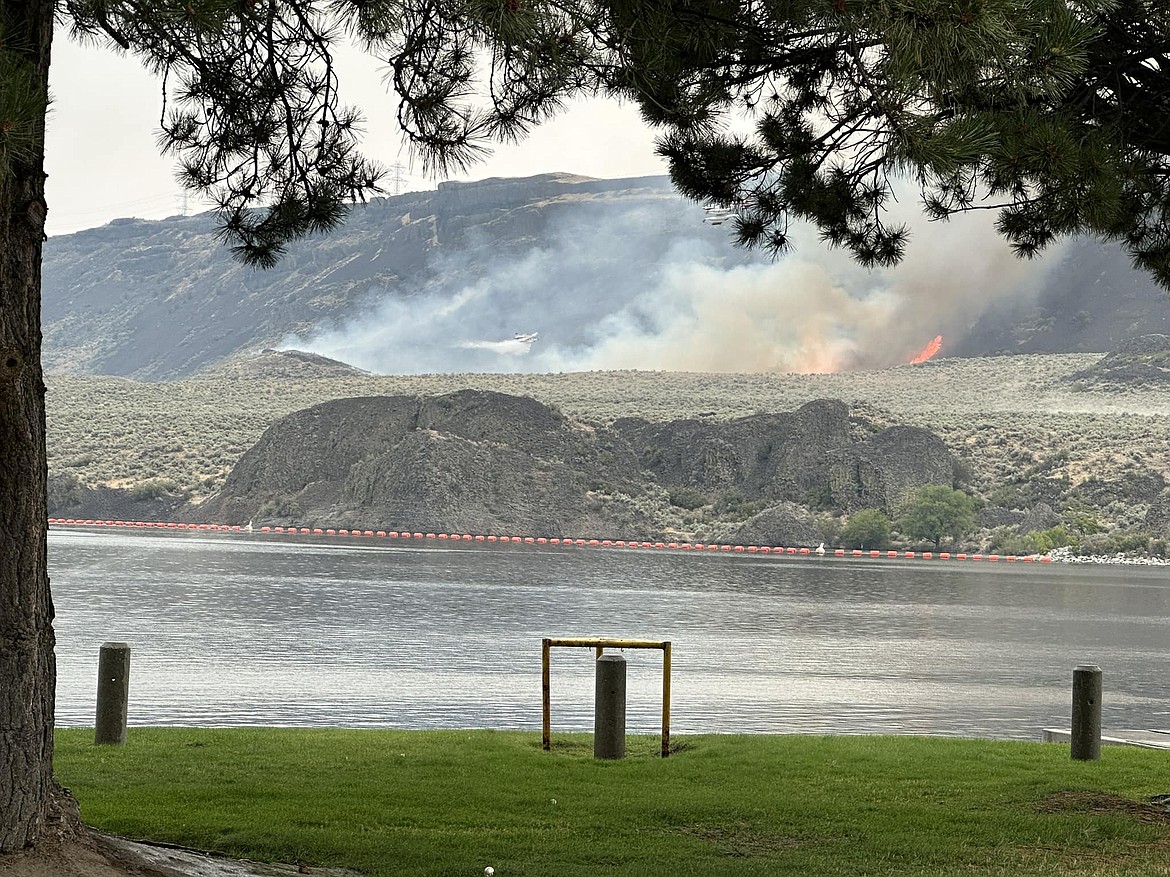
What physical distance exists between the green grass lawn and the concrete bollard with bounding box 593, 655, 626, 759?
0.18 meters

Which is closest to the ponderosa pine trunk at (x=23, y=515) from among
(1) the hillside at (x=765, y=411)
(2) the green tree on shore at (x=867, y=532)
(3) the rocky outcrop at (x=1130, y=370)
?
(2) the green tree on shore at (x=867, y=532)

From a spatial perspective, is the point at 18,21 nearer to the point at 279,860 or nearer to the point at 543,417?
the point at 279,860

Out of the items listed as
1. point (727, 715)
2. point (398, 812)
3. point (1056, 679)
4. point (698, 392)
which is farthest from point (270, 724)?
point (698, 392)

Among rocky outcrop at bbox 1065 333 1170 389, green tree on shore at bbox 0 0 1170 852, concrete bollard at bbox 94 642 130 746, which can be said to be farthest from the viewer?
rocky outcrop at bbox 1065 333 1170 389

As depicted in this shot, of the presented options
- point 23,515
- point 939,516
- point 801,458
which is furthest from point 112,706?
point 801,458

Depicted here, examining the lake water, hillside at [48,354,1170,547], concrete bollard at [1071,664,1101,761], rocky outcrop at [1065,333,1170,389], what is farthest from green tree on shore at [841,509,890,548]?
concrete bollard at [1071,664,1101,761]

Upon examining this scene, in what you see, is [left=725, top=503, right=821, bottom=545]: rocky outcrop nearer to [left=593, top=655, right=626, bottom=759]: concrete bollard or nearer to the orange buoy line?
the orange buoy line

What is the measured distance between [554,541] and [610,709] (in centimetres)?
8103

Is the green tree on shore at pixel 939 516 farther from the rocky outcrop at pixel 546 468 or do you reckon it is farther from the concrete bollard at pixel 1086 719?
the concrete bollard at pixel 1086 719

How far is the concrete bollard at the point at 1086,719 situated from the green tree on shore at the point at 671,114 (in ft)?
9.77

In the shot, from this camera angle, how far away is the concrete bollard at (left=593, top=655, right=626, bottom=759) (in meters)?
10.3

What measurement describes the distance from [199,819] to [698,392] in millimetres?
125908

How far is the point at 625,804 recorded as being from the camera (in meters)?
8.78

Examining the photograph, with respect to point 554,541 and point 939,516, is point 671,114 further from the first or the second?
point 939,516
